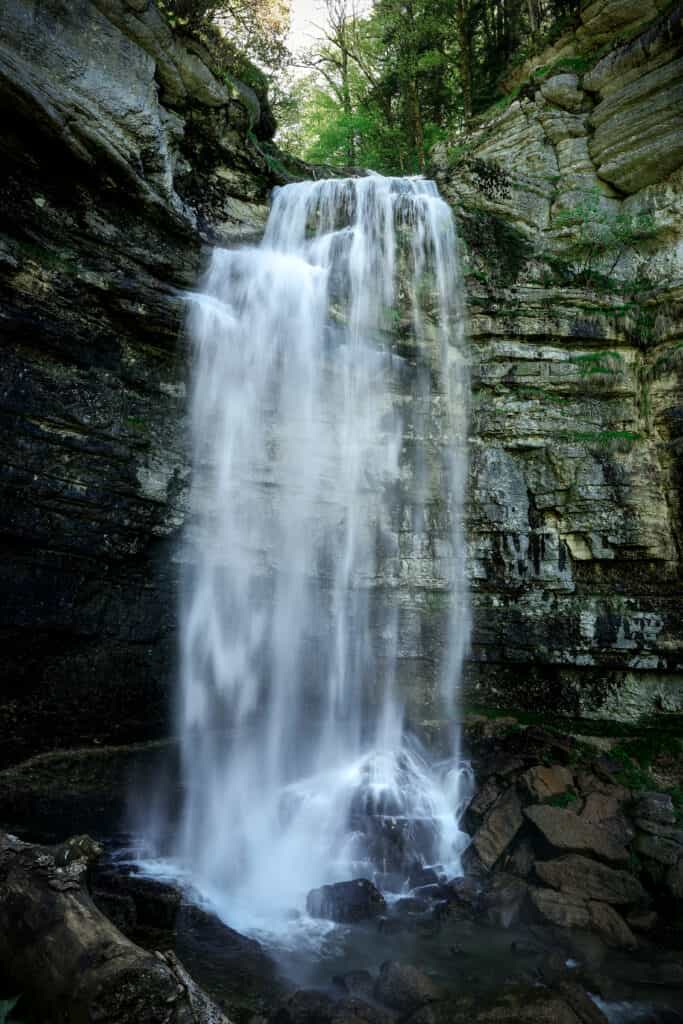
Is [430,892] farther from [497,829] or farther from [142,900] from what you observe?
[142,900]

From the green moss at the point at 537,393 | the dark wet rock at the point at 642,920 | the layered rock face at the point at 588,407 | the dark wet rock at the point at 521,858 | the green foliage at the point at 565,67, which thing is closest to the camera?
the dark wet rock at the point at 642,920

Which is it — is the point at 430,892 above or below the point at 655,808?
below

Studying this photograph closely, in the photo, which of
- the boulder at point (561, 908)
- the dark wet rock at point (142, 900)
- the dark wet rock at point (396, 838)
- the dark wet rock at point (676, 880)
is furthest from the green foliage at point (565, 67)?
the dark wet rock at point (142, 900)

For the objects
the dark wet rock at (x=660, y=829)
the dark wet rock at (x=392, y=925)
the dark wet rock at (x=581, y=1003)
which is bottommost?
the dark wet rock at (x=392, y=925)

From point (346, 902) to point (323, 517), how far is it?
5.80m

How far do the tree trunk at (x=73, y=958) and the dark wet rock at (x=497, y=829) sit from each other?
18.5 ft

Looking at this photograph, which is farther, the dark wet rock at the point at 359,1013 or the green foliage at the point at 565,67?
the green foliage at the point at 565,67

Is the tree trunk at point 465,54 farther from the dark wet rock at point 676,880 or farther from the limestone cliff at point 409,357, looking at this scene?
the dark wet rock at point 676,880

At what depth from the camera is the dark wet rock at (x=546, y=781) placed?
9.19m

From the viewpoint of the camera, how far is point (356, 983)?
6.02 meters

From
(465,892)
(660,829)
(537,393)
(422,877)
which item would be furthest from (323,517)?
(660,829)

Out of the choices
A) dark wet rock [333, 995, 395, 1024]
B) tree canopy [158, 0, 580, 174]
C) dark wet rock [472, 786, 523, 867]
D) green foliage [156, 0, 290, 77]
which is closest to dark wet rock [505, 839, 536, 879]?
dark wet rock [472, 786, 523, 867]

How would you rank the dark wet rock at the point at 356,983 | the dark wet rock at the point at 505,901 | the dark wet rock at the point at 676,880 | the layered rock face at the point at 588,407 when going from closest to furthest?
the dark wet rock at the point at 356,983, the dark wet rock at the point at 505,901, the dark wet rock at the point at 676,880, the layered rock face at the point at 588,407

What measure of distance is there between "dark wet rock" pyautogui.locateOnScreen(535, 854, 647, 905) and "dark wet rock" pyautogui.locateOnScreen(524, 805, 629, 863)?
0.50 feet
